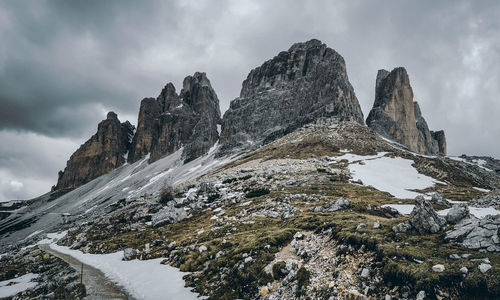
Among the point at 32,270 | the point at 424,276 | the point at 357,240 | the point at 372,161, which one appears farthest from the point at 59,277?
the point at 372,161

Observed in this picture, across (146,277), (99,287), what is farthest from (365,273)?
(99,287)

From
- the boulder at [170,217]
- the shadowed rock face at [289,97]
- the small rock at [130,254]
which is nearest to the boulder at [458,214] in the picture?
the small rock at [130,254]

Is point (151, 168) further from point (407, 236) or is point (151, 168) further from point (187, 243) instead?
point (407, 236)

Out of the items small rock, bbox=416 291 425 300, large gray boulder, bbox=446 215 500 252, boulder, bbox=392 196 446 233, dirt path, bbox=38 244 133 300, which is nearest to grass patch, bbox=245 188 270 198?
dirt path, bbox=38 244 133 300

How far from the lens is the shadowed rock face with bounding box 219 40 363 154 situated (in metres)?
123

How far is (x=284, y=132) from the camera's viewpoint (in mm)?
122938

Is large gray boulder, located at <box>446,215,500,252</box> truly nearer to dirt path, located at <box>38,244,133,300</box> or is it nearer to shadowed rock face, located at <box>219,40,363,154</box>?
dirt path, located at <box>38,244,133,300</box>

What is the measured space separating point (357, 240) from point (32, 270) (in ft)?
111

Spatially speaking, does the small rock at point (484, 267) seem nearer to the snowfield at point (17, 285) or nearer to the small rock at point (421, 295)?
the small rock at point (421, 295)

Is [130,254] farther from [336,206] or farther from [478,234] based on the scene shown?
[478,234]

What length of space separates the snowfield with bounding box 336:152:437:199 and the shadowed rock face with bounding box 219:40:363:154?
54907mm

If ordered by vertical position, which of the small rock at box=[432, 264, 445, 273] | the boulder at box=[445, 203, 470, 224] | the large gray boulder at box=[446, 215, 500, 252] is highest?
the boulder at box=[445, 203, 470, 224]

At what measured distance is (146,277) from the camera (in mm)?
16875

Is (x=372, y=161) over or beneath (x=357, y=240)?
over
